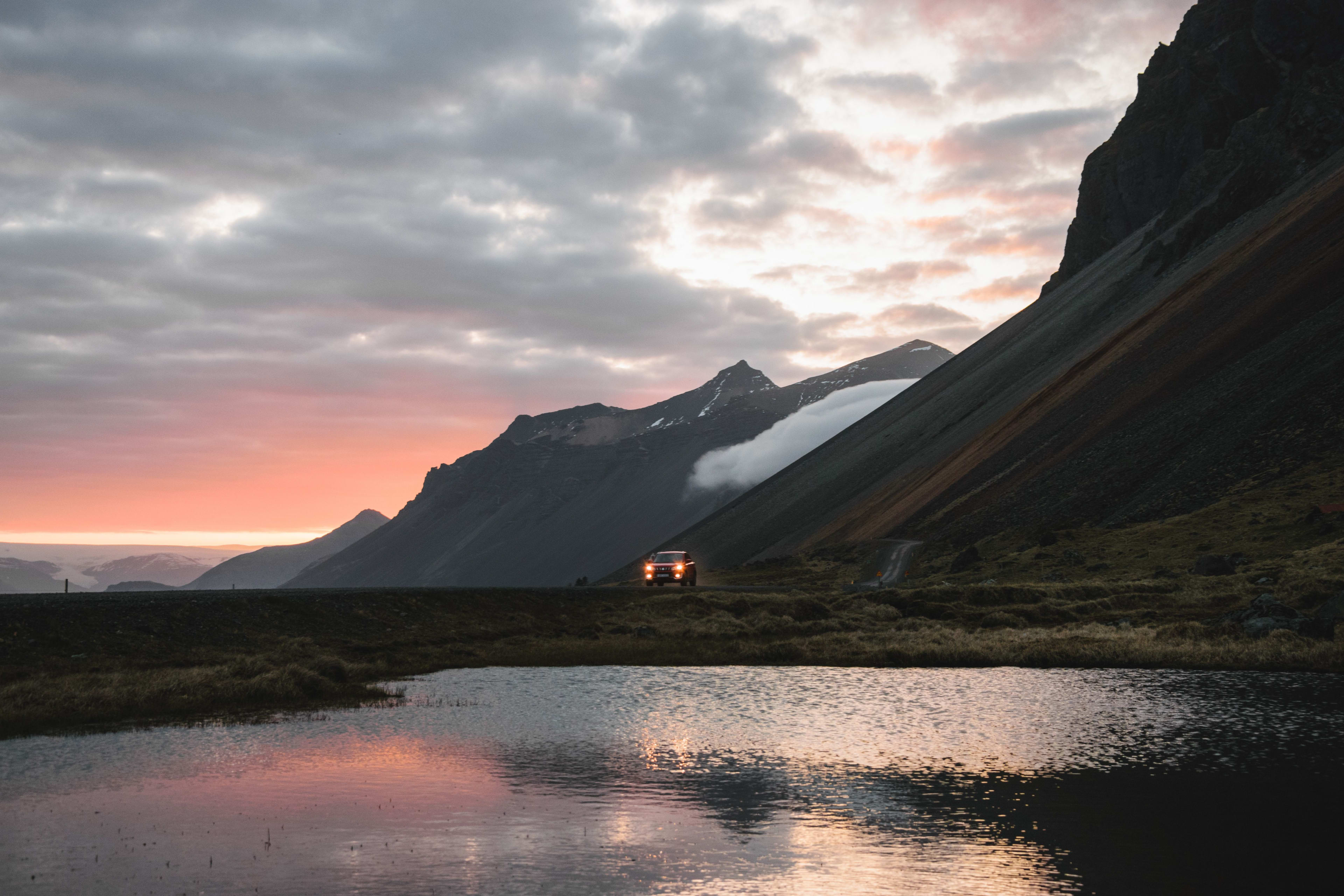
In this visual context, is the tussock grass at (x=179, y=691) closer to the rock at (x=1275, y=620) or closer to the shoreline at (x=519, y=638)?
the shoreline at (x=519, y=638)

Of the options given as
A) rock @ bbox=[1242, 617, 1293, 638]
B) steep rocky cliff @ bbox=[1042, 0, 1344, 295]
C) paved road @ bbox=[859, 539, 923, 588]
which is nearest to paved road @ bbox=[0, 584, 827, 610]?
paved road @ bbox=[859, 539, 923, 588]

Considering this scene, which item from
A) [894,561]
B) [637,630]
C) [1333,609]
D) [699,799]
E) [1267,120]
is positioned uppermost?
[1267,120]

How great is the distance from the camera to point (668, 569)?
237 feet

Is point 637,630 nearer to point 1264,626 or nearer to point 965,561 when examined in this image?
point 1264,626

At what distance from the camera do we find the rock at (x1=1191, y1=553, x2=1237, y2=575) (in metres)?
65.6

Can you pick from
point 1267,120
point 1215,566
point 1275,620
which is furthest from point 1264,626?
point 1267,120

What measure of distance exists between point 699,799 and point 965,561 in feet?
264

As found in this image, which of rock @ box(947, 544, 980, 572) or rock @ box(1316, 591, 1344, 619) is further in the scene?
rock @ box(947, 544, 980, 572)

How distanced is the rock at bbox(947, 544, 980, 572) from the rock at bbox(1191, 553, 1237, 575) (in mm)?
26278

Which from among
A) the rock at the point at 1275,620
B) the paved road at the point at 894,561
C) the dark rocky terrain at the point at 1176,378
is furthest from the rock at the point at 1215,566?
the paved road at the point at 894,561

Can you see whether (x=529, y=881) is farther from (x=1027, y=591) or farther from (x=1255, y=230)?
(x=1255, y=230)

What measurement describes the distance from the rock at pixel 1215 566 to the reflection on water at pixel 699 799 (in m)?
38.5

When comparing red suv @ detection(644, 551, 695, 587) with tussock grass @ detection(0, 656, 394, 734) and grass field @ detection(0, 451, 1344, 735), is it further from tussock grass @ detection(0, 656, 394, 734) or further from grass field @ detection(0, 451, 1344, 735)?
tussock grass @ detection(0, 656, 394, 734)

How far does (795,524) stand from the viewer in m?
174
